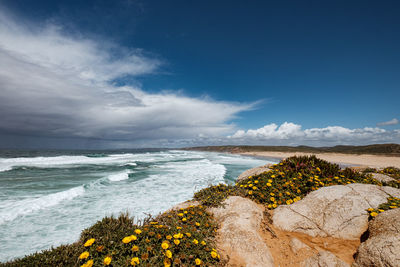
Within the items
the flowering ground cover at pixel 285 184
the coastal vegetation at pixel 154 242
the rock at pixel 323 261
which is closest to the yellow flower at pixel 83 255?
the coastal vegetation at pixel 154 242

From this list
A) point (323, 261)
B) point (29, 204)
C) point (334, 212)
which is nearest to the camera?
point (323, 261)

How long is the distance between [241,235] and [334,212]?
2765 mm

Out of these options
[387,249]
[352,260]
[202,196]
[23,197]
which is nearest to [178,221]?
[202,196]

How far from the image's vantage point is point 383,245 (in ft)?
10.6

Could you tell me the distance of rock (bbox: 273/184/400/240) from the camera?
4477mm

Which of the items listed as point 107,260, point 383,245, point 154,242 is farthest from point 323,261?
point 107,260

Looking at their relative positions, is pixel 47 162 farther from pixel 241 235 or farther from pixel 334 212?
pixel 334 212

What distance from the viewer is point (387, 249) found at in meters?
3.14

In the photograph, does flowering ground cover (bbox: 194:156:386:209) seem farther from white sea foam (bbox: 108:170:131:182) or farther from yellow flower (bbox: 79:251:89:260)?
white sea foam (bbox: 108:170:131:182)

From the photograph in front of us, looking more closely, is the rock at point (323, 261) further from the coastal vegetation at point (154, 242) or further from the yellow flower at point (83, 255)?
the yellow flower at point (83, 255)

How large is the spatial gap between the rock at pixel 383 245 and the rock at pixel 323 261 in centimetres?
29

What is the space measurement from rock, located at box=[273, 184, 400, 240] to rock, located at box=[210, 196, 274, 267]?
0.82m

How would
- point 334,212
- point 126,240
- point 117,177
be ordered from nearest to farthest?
point 126,240, point 334,212, point 117,177

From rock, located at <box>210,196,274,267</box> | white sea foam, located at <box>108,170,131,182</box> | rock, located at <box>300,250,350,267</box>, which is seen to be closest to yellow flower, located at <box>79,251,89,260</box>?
rock, located at <box>210,196,274,267</box>
